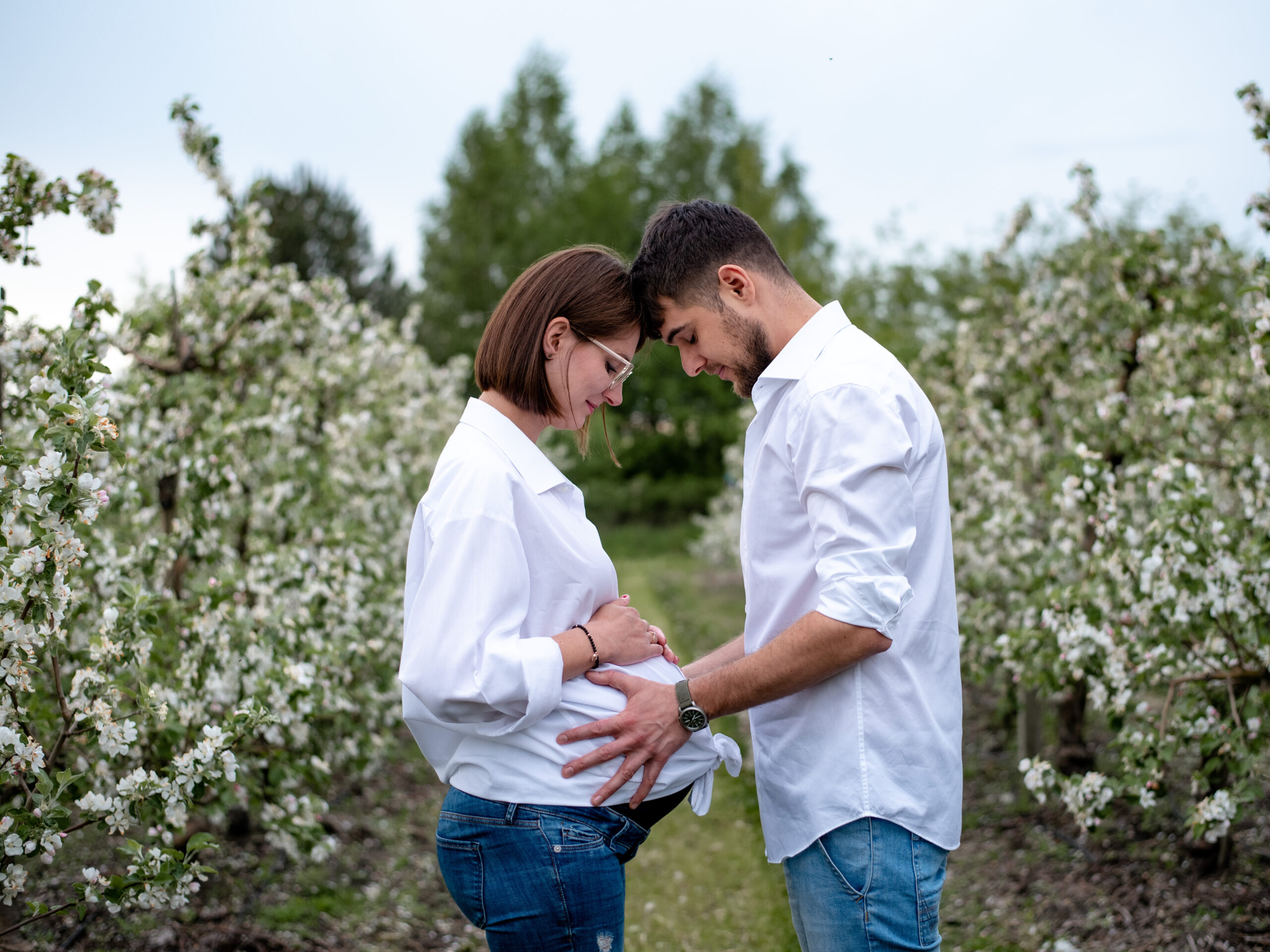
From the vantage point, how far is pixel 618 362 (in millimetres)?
2307

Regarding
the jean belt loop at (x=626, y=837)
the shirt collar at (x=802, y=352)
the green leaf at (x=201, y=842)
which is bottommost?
the green leaf at (x=201, y=842)

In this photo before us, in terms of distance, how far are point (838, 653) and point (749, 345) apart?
2.67 feet

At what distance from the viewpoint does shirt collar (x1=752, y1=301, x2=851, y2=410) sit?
85.1 inches

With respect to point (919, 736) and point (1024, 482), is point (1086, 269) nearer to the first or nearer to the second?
point (1024, 482)

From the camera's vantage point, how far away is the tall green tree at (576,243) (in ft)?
83.6

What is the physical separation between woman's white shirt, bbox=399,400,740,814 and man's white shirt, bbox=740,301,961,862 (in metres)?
0.25

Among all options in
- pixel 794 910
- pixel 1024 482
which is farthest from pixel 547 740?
pixel 1024 482

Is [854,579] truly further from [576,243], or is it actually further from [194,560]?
[576,243]

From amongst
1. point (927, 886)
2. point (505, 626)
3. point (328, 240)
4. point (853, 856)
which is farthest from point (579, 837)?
point (328, 240)

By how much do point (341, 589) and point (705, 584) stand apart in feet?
38.4

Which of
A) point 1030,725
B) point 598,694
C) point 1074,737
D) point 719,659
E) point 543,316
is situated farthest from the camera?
point 1030,725

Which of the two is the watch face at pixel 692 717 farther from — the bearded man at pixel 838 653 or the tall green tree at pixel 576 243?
the tall green tree at pixel 576 243

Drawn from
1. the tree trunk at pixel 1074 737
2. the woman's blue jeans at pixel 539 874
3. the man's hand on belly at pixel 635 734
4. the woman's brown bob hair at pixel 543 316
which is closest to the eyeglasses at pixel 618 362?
the woman's brown bob hair at pixel 543 316

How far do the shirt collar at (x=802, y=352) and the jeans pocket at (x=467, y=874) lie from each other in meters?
1.19
